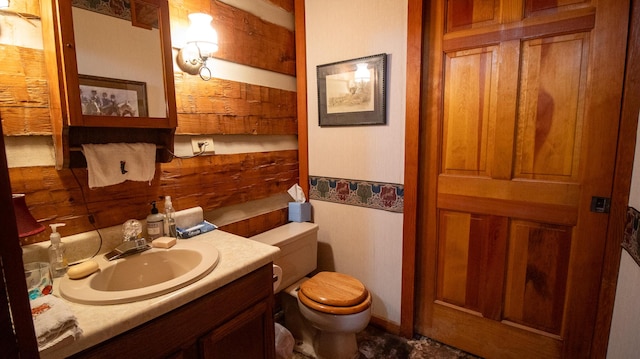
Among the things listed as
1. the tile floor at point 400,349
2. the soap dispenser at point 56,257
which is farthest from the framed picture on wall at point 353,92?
the soap dispenser at point 56,257

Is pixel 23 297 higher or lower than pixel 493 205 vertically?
higher

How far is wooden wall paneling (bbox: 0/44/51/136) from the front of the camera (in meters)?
0.94

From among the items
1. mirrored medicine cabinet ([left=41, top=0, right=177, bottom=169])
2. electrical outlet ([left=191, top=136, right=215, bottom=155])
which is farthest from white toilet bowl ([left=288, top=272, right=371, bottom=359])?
mirrored medicine cabinet ([left=41, top=0, right=177, bottom=169])

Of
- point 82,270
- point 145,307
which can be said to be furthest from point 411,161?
point 82,270

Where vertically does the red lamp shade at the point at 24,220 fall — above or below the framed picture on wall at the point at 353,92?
below

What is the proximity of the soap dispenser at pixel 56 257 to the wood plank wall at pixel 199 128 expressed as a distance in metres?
0.08

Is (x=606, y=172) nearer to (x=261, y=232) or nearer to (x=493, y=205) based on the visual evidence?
(x=493, y=205)

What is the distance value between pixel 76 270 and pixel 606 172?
6.70 ft

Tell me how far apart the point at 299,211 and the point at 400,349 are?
1.03 m

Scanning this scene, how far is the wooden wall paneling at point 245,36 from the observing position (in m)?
1.42

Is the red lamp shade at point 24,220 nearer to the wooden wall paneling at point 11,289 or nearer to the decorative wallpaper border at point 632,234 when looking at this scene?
the wooden wall paneling at point 11,289

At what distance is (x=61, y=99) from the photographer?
968mm

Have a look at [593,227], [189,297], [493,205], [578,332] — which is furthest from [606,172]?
[189,297]

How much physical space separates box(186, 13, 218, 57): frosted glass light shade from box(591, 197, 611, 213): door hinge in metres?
1.82
